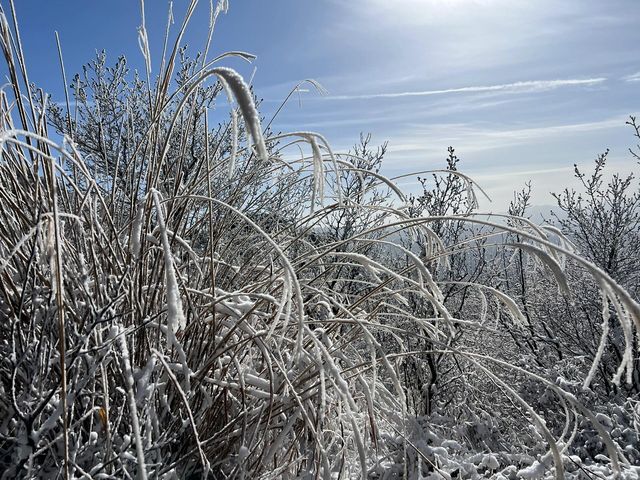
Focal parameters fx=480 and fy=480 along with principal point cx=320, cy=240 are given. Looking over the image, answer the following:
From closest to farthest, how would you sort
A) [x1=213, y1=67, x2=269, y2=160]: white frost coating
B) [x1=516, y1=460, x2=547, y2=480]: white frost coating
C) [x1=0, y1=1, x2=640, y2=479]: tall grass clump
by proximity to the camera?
[x1=213, y1=67, x2=269, y2=160]: white frost coating
[x1=0, y1=1, x2=640, y2=479]: tall grass clump
[x1=516, y1=460, x2=547, y2=480]: white frost coating

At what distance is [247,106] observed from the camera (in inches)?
20.8

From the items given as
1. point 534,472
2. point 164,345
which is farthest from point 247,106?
point 534,472

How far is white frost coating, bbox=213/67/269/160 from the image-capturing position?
1.67 feet

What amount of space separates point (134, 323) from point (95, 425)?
0.63 feet

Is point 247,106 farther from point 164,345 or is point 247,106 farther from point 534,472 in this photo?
point 534,472

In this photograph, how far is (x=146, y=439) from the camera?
820mm

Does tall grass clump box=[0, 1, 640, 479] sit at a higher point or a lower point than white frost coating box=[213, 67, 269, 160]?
lower

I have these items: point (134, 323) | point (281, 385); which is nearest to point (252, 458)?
point (281, 385)

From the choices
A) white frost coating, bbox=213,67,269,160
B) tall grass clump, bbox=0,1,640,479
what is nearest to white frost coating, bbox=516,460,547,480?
tall grass clump, bbox=0,1,640,479

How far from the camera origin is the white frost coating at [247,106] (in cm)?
51

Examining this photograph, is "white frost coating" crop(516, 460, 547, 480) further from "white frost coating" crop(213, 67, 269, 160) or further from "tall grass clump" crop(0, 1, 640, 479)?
"white frost coating" crop(213, 67, 269, 160)

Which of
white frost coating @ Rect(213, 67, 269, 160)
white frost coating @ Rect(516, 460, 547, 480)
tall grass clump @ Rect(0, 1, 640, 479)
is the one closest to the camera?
white frost coating @ Rect(213, 67, 269, 160)

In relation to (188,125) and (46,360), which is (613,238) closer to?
(188,125)

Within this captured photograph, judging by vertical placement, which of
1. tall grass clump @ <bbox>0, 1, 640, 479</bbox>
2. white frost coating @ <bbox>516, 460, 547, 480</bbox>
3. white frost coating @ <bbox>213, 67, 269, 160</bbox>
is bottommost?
white frost coating @ <bbox>516, 460, 547, 480</bbox>
